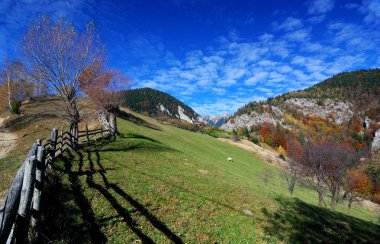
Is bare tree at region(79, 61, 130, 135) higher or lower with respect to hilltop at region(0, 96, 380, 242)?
higher

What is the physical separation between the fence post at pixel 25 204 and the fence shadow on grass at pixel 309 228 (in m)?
10.1

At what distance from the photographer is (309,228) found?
11766 mm

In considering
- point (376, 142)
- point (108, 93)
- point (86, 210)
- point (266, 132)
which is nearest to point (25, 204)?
point (86, 210)

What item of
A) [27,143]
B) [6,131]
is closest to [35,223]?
[27,143]

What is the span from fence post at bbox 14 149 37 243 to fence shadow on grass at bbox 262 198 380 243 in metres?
10.1

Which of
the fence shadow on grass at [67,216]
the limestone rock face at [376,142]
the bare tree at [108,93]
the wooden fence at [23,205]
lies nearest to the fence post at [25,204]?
the wooden fence at [23,205]

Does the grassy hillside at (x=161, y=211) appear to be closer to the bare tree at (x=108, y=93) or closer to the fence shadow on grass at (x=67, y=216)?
the fence shadow on grass at (x=67, y=216)

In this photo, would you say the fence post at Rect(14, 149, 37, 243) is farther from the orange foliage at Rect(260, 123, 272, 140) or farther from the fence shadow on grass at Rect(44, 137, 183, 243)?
the orange foliage at Rect(260, 123, 272, 140)

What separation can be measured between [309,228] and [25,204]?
13526mm

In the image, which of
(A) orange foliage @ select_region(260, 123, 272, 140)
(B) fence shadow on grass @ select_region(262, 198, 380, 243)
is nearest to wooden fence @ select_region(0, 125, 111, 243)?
(B) fence shadow on grass @ select_region(262, 198, 380, 243)

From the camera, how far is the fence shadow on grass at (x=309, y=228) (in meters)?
10.6

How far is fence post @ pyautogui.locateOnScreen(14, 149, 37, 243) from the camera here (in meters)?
5.26

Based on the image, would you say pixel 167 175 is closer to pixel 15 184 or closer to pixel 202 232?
pixel 202 232

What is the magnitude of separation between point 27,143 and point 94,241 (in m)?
26.1
